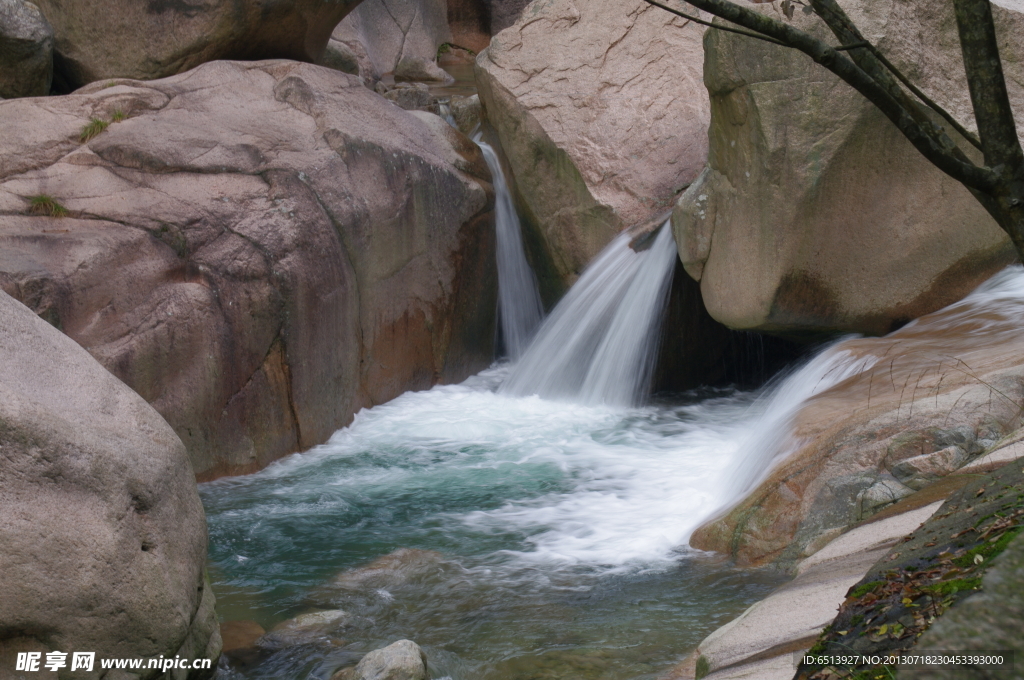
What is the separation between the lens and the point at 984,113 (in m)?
2.18

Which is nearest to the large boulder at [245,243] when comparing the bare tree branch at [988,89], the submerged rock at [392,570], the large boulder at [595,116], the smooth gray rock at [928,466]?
the large boulder at [595,116]

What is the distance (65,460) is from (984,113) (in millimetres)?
2809

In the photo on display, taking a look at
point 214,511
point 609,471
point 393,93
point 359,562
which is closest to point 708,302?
point 609,471

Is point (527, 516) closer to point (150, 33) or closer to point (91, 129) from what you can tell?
point (91, 129)

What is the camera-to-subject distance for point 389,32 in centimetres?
1494

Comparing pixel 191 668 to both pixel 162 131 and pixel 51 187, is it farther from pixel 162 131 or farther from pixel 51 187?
pixel 162 131

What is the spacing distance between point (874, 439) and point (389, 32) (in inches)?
506

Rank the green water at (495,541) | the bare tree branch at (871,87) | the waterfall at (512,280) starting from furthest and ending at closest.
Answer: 1. the waterfall at (512,280)
2. the green water at (495,541)
3. the bare tree branch at (871,87)

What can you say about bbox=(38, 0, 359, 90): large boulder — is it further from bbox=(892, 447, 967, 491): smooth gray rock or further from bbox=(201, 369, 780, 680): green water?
bbox=(892, 447, 967, 491): smooth gray rock

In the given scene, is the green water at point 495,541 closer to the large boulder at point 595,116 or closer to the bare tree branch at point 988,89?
the large boulder at point 595,116

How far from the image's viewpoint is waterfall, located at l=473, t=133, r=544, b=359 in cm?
835

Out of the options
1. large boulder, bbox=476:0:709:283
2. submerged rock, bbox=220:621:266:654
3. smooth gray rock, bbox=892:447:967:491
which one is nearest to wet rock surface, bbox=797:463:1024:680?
smooth gray rock, bbox=892:447:967:491

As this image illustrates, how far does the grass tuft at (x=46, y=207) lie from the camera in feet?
18.0

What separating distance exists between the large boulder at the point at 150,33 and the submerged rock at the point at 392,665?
5.92 m
